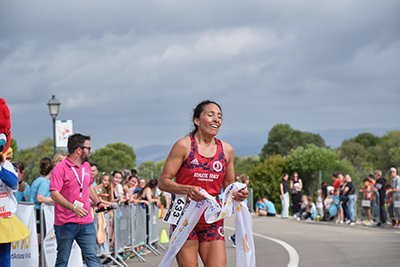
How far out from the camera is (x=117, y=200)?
10898mm

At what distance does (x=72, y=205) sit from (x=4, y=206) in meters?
0.85

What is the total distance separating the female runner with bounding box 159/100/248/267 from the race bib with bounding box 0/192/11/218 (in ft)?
5.82

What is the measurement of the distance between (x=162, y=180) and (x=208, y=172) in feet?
1.42

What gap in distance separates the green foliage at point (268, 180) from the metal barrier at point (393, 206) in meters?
14.6

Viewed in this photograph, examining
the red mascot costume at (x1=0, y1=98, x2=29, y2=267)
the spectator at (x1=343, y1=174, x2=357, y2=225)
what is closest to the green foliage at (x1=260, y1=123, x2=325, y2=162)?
the spectator at (x1=343, y1=174, x2=357, y2=225)

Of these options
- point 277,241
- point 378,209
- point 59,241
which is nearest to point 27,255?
point 59,241

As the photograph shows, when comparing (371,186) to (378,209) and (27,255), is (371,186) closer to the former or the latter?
(378,209)

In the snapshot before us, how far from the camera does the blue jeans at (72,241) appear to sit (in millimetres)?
6223

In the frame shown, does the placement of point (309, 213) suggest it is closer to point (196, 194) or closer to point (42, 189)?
point (42, 189)

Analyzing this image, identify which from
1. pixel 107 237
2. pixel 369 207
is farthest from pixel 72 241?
pixel 369 207

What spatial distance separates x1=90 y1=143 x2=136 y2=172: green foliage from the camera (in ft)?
263

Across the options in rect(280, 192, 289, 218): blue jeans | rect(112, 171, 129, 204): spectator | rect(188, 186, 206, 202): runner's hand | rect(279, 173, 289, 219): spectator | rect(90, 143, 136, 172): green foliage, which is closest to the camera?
rect(188, 186, 206, 202): runner's hand

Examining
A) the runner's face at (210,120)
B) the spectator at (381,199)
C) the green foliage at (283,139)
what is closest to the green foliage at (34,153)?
the green foliage at (283,139)

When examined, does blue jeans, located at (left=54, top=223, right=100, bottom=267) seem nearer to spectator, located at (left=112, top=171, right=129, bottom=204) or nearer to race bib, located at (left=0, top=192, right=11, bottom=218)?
race bib, located at (left=0, top=192, right=11, bottom=218)
